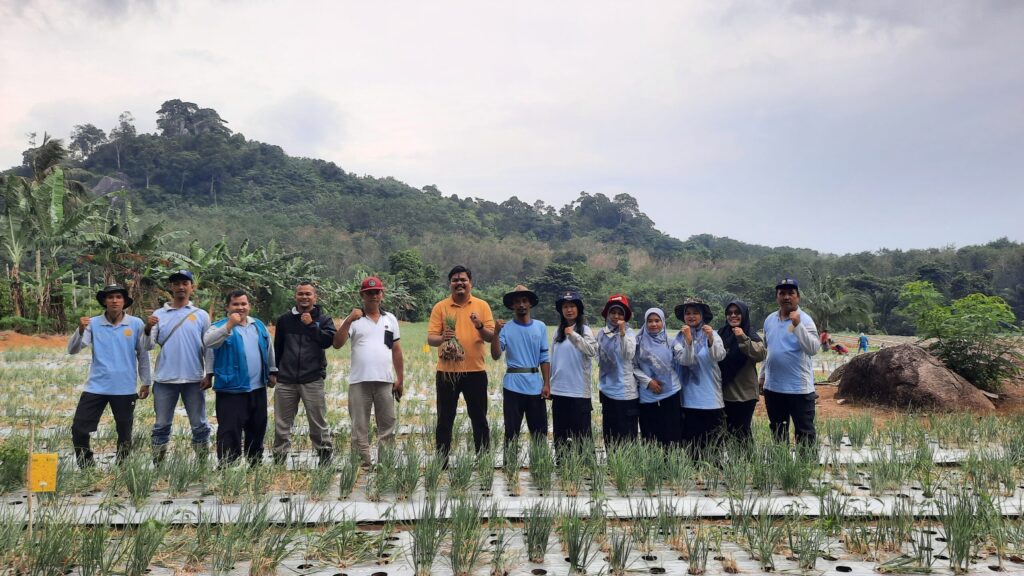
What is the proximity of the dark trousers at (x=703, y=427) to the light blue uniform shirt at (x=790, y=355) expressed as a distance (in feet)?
1.68

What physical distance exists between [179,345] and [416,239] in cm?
6373

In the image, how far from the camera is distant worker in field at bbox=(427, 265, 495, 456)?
18.1 ft

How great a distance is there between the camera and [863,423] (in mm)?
6750

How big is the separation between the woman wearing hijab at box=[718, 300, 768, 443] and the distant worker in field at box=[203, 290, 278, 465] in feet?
11.8

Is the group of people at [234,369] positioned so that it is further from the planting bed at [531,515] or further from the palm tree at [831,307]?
the palm tree at [831,307]

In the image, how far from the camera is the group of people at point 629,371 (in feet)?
17.7

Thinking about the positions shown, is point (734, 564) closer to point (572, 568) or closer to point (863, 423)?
point (572, 568)

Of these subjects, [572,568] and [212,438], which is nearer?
[572,568]

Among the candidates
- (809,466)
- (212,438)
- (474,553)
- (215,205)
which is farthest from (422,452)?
(215,205)

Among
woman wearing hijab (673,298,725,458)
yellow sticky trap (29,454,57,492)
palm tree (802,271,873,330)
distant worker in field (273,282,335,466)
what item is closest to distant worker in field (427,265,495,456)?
distant worker in field (273,282,335,466)

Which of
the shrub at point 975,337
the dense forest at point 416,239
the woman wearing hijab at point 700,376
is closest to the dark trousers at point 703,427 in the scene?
the woman wearing hijab at point 700,376

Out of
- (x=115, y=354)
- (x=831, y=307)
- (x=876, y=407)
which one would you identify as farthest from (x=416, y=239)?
(x=115, y=354)

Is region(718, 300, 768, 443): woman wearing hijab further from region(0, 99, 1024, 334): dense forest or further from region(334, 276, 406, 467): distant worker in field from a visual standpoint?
region(0, 99, 1024, 334): dense forest

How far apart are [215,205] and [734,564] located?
7881 centimetres
